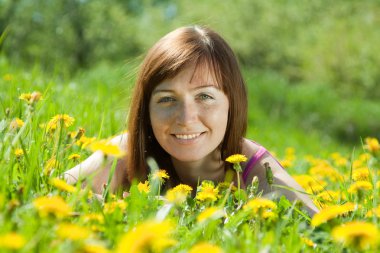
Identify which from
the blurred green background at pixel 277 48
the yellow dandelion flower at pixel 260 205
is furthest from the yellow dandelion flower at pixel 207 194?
the blurred green background at pixel 277 48

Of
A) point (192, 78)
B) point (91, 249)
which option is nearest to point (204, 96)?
point (192, 78)

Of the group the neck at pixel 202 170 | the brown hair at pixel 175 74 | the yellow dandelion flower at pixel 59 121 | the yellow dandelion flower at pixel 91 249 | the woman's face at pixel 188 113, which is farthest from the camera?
the neck at pixel 202 170

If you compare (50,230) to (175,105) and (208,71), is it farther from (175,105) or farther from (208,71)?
(208,71)

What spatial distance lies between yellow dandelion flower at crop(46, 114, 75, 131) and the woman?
0.61 ft

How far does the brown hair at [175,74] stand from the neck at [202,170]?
0.13 feet

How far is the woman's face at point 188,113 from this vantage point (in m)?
2.30

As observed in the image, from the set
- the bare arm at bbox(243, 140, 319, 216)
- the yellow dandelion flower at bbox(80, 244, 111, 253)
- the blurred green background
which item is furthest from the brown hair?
the blurred green background

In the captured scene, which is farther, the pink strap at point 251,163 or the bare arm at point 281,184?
the pink strap at point 251,163

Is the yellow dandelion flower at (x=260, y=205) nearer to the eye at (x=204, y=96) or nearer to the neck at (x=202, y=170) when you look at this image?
the eye at (x=204, y=96)

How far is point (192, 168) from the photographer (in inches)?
102

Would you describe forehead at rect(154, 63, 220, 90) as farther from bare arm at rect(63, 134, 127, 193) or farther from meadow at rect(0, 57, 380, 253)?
meadow at rect(0, 57, 380, 253)

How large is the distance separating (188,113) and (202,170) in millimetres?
439

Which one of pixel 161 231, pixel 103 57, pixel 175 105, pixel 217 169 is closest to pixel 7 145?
pixel 175 105

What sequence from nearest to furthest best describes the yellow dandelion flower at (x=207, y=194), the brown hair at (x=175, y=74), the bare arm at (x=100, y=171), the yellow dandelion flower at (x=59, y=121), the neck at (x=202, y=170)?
the yellow dandelion flower at (x=207, y=194) → the yellow dandelion flower at (x=59, y=121) → the bare arm at (x=100, y=171) → the brown hair at (x=175, y=74) → the neck at (x=202, y=170)
